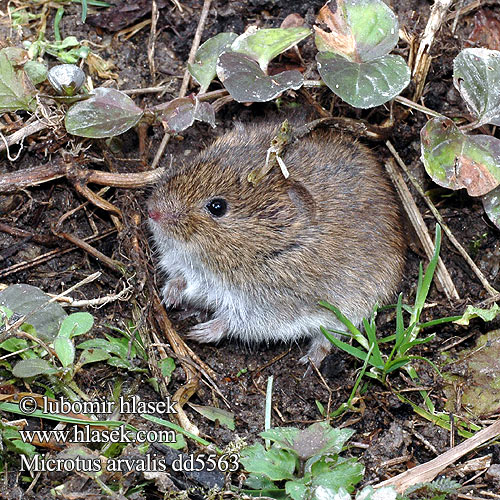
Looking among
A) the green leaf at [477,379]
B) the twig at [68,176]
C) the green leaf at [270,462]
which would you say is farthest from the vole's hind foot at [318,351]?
the twig at [68,176]

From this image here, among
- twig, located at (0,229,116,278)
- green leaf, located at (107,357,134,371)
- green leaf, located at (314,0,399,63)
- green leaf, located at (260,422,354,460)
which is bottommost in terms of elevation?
green leaf, located at (107,357,134,371)

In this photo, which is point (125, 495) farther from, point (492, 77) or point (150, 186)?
point (492, 77)

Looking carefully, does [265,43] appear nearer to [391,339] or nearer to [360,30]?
[360,30]

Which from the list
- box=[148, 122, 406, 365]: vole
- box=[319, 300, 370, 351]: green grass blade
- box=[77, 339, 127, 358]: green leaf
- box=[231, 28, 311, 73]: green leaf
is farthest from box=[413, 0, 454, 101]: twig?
box=[77, 339, 127, 358]: green leaf

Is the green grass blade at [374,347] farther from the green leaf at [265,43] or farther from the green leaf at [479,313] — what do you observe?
the green leaf at [265,43]

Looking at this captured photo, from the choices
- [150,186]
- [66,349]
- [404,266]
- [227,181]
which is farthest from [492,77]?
[66,349]

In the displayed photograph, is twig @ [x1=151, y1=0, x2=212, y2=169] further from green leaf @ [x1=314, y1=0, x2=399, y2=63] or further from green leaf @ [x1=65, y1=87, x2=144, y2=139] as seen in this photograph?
green leaf @ [x1=314, y1=0, x2=399, y2=63]
